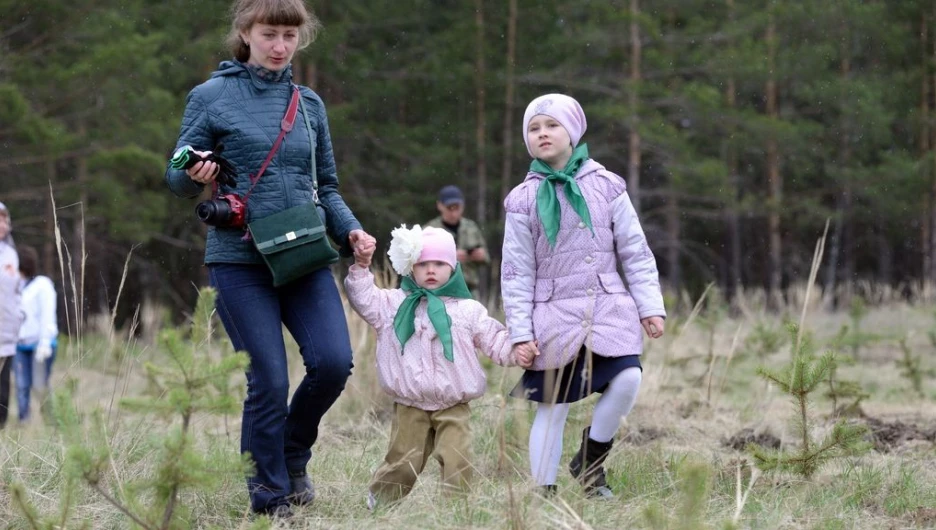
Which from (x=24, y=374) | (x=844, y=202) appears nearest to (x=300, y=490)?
(x=24, y=374)

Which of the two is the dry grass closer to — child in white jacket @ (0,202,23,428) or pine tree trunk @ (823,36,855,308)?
child in white jacket @ (0,202,23,428)

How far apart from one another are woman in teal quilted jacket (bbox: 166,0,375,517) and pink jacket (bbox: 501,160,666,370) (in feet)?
1.85

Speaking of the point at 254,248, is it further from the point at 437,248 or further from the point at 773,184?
the point at 773,184

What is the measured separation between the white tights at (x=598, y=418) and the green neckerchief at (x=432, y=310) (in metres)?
0.43

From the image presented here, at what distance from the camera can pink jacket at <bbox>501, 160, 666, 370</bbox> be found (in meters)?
4.03

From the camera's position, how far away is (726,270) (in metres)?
33.1

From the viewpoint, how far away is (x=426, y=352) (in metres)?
4.11

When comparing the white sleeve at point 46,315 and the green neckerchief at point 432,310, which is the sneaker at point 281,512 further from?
the white sleeve at point 46,315

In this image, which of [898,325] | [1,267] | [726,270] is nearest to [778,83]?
[726,270]

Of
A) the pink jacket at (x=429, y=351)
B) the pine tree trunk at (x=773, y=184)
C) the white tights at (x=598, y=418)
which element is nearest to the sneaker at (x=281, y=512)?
the pink jacket at (x=429, y=351)

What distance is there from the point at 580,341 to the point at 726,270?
29.9 metres

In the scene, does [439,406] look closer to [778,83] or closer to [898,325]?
[898,325]

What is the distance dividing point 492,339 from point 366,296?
0.49 meters

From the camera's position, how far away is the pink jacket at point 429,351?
13.4 feet
